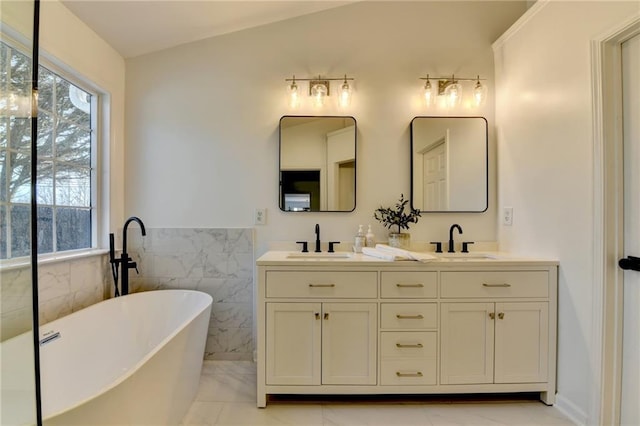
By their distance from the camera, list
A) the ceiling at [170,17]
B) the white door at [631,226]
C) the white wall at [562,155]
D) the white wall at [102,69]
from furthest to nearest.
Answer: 1. the ceiling at [170,17]
2. the white wall at [102,69]
3. the white wall at [562,155]
4. the white door at [631,226]

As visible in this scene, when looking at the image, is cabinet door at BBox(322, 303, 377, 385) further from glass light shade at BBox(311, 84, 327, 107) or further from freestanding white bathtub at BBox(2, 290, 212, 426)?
glass light shade at BBox(311, 84, 327, 107)

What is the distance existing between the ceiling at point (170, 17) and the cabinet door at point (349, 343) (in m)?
2.09

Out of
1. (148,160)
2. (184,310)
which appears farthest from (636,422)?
(148,160)

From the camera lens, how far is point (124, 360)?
183 cm

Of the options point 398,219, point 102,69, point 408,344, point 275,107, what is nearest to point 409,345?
point 408,344

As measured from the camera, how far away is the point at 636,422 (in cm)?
139

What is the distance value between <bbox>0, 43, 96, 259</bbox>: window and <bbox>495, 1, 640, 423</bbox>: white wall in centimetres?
239

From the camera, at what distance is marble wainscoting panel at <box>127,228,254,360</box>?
2.25 meters

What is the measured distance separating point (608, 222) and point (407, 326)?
113cm

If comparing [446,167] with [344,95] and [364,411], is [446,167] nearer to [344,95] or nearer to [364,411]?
[344,95]

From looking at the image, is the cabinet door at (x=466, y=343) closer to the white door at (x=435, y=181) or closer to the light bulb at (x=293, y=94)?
the white door at (x=435, y=181)

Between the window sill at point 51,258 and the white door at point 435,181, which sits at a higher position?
the white door at point 435,181

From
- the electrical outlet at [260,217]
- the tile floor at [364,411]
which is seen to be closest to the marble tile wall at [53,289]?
the tile floor at [364,411]

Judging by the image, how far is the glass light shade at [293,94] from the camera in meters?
2.23
